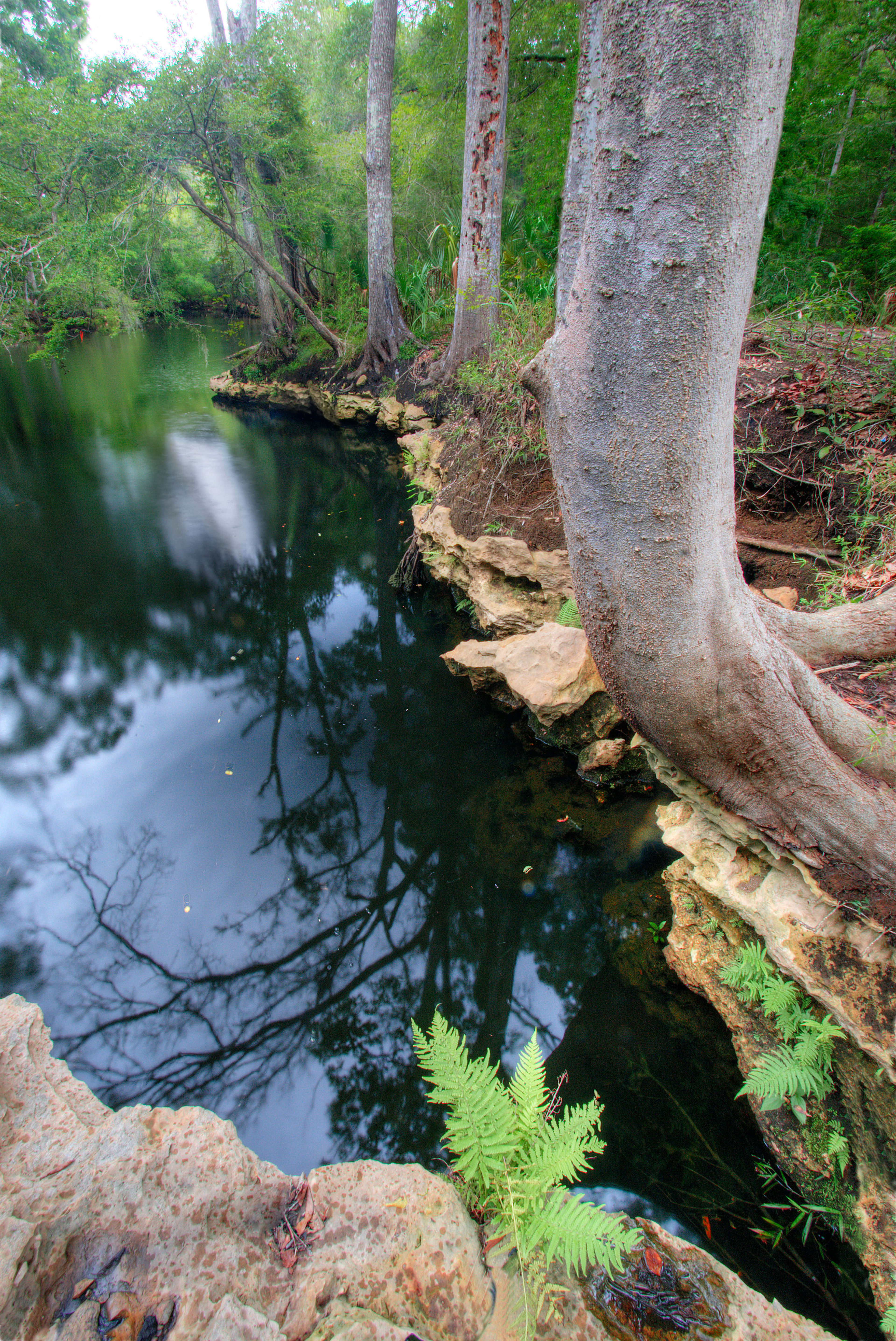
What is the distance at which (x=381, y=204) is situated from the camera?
433 inches

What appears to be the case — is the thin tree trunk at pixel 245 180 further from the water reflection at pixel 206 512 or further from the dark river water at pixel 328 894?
the dark river water at pixel 328 894

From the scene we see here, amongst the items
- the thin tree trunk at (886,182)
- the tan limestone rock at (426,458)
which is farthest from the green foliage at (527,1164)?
the thin tree trunk at (886,182)

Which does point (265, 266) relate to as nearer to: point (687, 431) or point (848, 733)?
point (687, 431)

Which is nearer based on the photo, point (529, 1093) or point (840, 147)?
point (529, 1093)

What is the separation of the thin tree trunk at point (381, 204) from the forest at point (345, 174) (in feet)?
1.52

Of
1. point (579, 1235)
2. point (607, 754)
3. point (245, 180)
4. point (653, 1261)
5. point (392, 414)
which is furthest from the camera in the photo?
point (245, 180)

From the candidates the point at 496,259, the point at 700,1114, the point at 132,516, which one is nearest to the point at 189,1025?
the point at 700,1114

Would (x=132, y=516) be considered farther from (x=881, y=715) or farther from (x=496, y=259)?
(x=881, y=715)

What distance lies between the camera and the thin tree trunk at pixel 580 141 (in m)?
2.87

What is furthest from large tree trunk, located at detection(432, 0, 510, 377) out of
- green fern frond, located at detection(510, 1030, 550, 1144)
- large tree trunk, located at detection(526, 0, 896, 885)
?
green fern frond, located at detection(510, 1030, 550, 1144)

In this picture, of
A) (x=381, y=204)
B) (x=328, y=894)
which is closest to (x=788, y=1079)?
(x=328, y=894)

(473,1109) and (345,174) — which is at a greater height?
(345,174)

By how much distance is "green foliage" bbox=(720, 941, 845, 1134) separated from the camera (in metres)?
1.98

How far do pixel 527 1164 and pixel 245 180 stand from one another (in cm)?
1518
